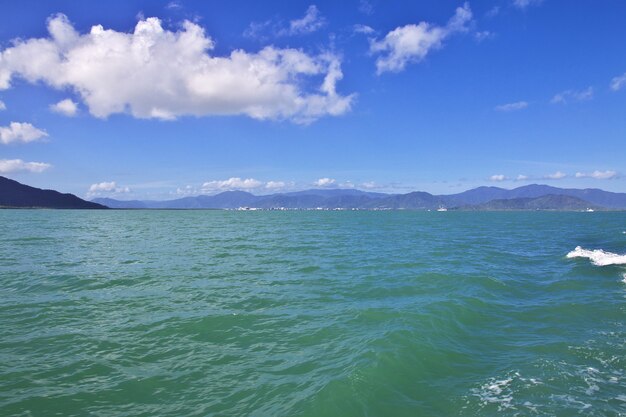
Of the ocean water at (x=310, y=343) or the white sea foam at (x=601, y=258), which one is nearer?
the ocean water at (x=310, y=343)

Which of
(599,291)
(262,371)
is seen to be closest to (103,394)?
(262,371)

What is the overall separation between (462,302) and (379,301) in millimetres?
4085

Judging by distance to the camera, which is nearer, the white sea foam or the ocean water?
the ocean water

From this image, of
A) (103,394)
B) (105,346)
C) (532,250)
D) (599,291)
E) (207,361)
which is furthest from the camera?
(532,250)

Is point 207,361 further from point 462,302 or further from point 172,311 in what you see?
point 462,302

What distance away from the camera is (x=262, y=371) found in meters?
10.7

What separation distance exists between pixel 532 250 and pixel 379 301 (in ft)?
104

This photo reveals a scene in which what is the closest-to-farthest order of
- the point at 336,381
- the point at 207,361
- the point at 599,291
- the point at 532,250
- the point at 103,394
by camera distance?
the point at 103,394 → the point at 336,381 → the point at 207,361 → the point at 599,291 → the point at 532,250

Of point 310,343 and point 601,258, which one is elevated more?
point 601,258

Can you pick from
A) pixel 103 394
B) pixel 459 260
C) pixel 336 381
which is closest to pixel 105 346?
pixel 103 394

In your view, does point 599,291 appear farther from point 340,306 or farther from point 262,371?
point 262,371

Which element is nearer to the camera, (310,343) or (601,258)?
(310,343)

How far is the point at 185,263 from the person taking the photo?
29984mm

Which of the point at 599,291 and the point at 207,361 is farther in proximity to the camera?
the point at 599,291
